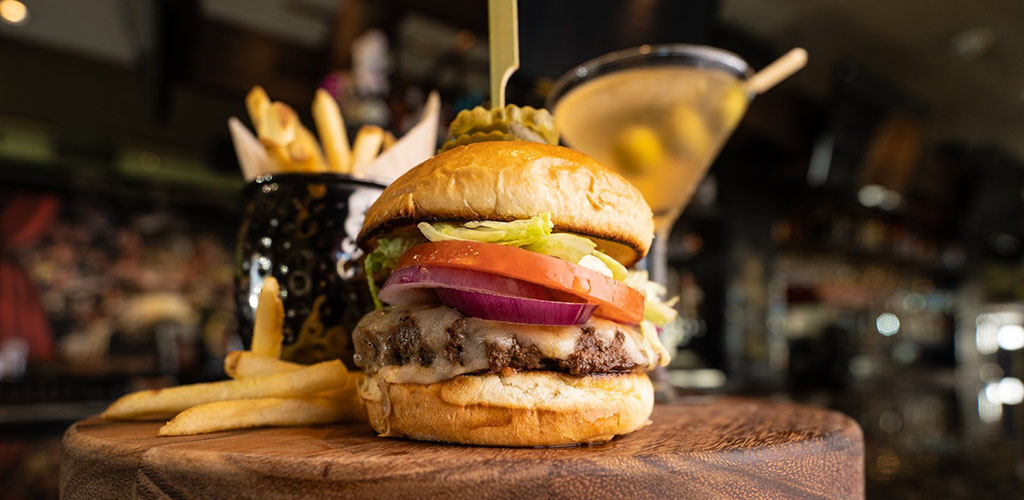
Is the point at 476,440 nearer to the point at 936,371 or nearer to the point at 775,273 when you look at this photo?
the point at 775,273

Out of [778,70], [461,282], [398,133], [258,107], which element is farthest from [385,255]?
[398,133]

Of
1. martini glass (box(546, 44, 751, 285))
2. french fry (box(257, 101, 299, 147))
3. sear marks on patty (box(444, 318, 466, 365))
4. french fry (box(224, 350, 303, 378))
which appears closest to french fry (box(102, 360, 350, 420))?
french fry (box(224, 350, 303, 378))

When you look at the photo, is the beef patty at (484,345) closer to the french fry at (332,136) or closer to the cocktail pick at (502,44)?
the cocktail pick at (502,44)

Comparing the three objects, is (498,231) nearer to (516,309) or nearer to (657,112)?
(516,309)

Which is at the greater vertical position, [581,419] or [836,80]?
[836,80]

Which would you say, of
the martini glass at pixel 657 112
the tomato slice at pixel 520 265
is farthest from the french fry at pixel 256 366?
the martini glass at pixel 657 112

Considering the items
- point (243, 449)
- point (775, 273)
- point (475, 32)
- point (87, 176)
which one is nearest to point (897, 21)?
point (775, 273)
